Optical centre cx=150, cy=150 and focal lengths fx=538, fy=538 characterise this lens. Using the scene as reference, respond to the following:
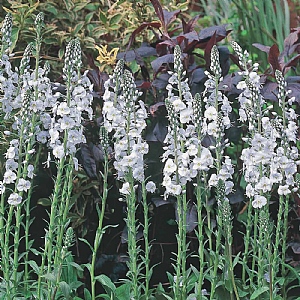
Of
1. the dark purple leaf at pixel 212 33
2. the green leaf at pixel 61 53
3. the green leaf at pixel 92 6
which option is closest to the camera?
the dark purple leaf at pixel 212 33

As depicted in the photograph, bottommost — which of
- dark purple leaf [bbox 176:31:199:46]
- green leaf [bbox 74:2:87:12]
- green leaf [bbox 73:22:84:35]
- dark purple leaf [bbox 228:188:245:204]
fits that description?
dark purple leaf [bbox 228:188:245:204]

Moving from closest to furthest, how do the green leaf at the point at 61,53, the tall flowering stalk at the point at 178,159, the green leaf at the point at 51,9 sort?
the tall flowering stalk at the point at 178,159 → the green leaf at the point at 61,53 → the green leaf at the point at 51,9

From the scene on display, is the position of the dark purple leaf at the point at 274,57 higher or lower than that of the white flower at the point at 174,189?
higher

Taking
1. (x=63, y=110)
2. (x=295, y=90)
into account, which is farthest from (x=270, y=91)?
(x=63, y=110)

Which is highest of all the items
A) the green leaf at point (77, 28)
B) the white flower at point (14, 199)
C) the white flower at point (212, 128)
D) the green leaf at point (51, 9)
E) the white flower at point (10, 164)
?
the green leaf at point (51, 9)

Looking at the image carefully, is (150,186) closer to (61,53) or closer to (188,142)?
(188,142)

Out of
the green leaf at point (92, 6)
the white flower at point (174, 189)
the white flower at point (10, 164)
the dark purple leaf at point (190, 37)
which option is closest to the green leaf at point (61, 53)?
the green leaf at point (92, 6)

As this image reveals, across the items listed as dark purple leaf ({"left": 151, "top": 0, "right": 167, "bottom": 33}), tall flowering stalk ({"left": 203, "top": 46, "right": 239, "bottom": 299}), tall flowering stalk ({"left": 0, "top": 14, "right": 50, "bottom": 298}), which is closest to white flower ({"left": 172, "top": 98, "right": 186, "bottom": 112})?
tall flowering stalk ({"left": 203, "top": 46, "right": 239, "bottom": 299})

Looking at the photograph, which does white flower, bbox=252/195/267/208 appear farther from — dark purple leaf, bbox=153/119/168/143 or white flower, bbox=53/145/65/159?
white flower, bbox=53/145/65/159

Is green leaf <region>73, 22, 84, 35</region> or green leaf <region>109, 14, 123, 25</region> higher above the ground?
green leaf <region>109, 14, 123, 25</region>

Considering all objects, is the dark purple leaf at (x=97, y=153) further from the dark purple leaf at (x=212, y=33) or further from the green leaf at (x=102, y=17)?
the green leaf at (x=102, y=17)

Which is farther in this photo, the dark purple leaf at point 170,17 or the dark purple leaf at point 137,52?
the dark purple leaf at point 170,17

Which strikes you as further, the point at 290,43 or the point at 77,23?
the point at 77,23

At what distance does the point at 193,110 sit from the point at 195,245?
139cm
